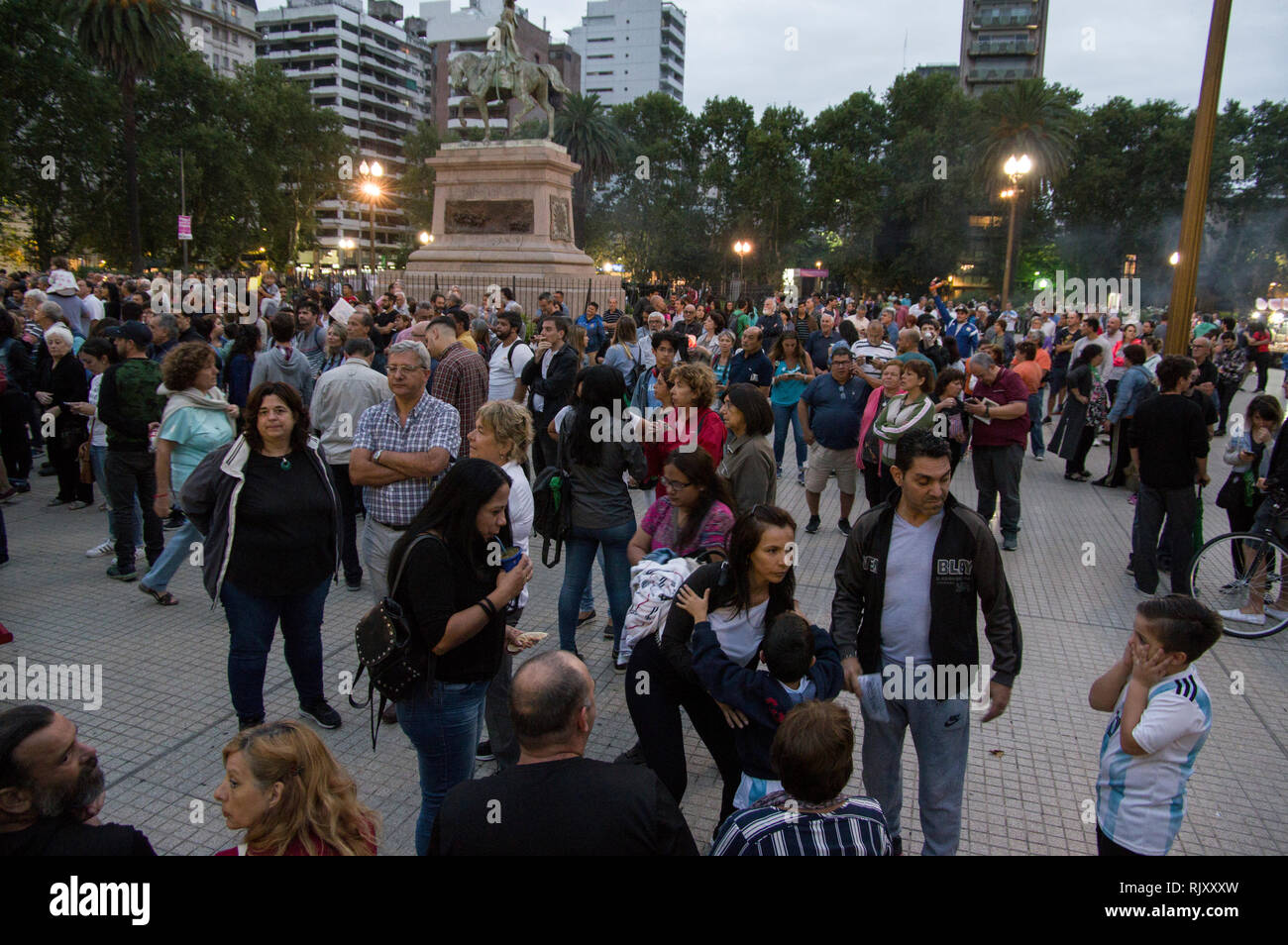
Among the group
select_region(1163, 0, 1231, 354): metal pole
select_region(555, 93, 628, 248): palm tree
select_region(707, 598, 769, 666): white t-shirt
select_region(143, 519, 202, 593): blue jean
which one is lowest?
select_region(143, 519, 202, 593): blue jean

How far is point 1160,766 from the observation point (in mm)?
2666

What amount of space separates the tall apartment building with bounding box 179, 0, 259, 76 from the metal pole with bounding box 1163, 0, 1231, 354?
91251 mm

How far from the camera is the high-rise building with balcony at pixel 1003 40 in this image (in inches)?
3295

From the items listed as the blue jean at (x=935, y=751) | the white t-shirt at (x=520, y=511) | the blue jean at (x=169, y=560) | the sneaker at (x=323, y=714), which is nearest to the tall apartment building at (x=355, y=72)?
the blue jean at (x=169, y=560)

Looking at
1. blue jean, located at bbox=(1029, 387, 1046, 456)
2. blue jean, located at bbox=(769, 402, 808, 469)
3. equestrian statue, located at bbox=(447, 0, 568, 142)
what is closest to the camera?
blue jean, located at bbox=(769, 402, 808, 469)

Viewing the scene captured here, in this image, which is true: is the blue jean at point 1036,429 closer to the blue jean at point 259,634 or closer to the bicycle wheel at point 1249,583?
the bicycle wheel at point 1249,583

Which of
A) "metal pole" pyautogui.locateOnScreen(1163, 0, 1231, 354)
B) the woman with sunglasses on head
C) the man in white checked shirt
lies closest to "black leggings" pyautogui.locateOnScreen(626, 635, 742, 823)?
the woman with sunglasses on head

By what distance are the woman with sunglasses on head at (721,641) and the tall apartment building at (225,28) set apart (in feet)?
309

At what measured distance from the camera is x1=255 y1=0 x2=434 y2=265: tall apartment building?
9838 centimetres

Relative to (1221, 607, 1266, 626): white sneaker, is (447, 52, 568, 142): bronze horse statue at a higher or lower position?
higher

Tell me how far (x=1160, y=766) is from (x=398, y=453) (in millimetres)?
3736

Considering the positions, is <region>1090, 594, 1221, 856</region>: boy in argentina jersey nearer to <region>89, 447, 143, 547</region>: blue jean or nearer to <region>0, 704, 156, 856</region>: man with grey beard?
<region>0, 704, 156, 856</region>: man with grey beard

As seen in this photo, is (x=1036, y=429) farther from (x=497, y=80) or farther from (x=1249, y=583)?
(x=497, y=80)

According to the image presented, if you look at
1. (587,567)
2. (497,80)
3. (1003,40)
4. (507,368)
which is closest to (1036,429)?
(507,368)
